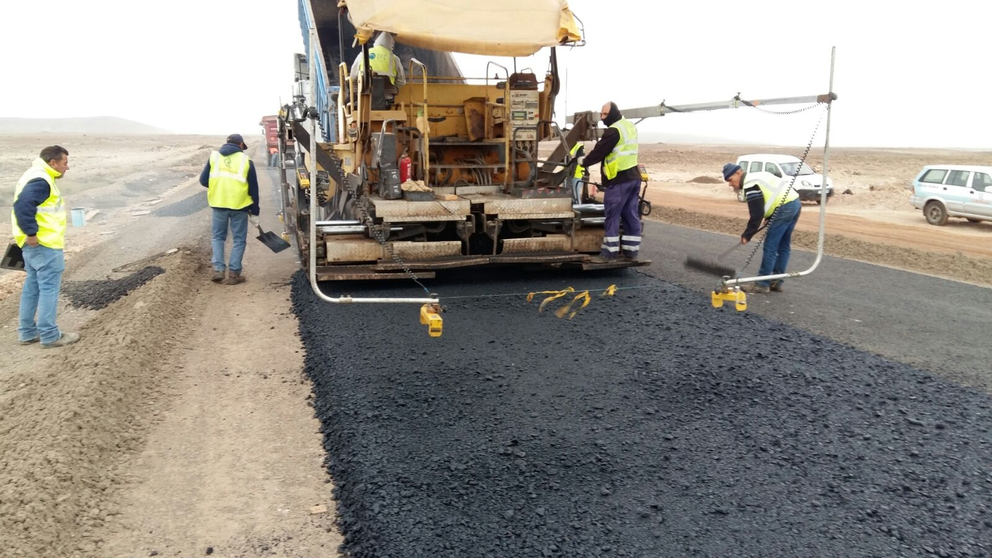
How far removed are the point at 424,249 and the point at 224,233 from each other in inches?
98.1

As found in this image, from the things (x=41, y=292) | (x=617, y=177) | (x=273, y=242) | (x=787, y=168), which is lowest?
(x=41, y=292)

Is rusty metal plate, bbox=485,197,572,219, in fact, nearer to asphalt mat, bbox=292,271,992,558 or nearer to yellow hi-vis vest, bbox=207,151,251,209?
asphalt mat, bbox=292,271,992,558

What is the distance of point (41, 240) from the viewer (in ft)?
17.8

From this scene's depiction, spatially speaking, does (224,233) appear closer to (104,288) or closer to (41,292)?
(104,288)

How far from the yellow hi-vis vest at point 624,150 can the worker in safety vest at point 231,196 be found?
3838 millimetres

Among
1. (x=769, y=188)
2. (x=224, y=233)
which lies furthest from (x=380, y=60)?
(x=769, y=188)

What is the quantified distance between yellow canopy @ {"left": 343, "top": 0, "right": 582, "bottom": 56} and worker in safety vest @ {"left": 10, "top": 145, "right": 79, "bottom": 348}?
2.76 metres

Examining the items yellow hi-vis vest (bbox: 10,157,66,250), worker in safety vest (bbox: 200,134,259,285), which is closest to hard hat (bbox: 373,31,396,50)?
worker in safety vest (bbox: 200,134,259,285)

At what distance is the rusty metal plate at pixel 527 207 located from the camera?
22.4 ft

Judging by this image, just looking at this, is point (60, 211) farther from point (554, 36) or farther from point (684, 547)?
point (684, 547)

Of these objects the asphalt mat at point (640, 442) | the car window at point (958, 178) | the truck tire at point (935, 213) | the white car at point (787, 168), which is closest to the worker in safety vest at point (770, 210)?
the asphalt mat at point (640, 442)

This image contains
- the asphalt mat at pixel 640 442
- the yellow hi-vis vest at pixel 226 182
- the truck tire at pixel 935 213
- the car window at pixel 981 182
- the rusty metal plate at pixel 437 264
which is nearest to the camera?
the asphalt mat at pixel 640 442

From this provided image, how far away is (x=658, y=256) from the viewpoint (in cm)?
905

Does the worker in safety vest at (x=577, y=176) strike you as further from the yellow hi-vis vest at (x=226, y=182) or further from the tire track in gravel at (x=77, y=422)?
the tire track in gravel at (x=77, y=422)
